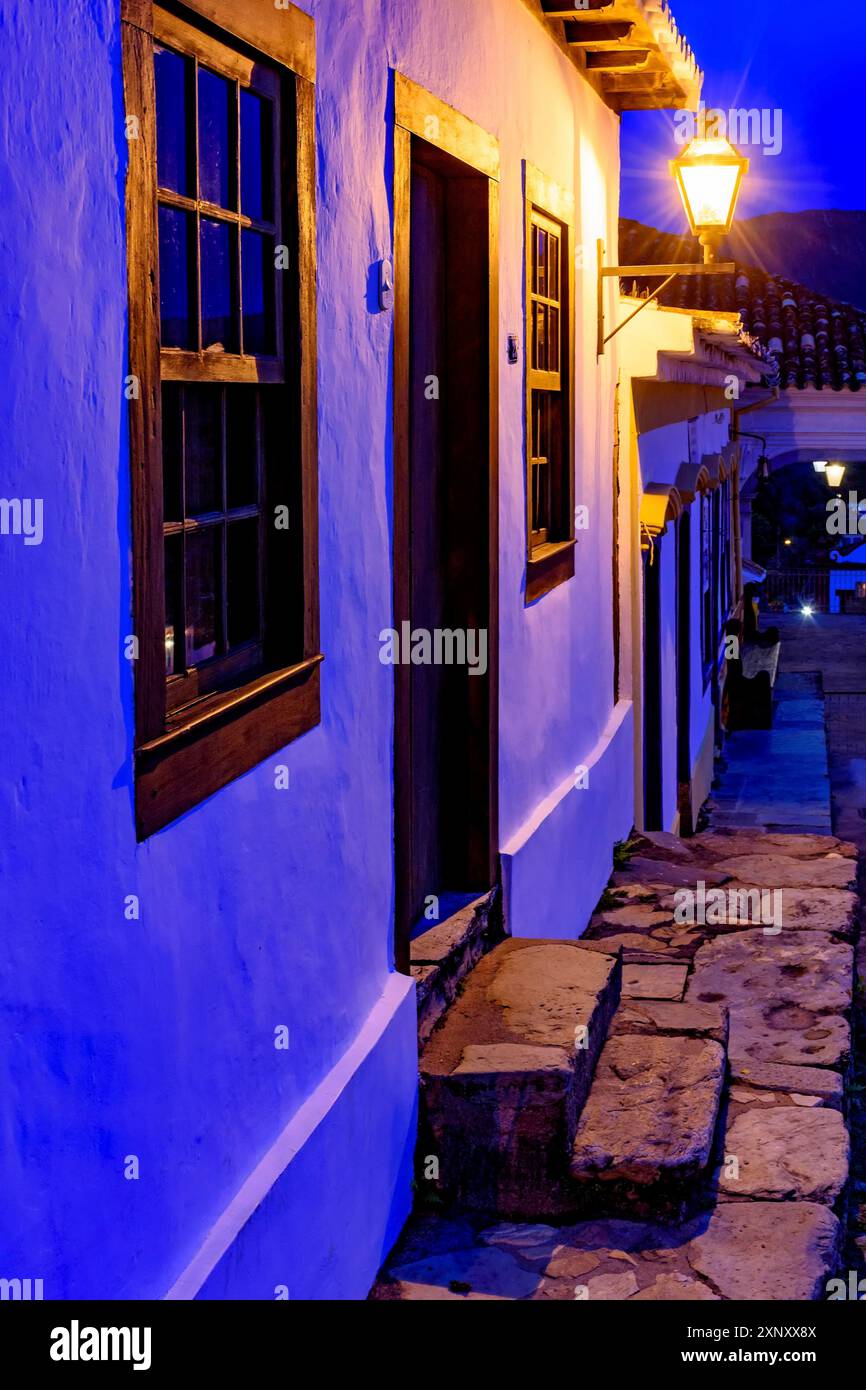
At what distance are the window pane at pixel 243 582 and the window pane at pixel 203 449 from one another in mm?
136

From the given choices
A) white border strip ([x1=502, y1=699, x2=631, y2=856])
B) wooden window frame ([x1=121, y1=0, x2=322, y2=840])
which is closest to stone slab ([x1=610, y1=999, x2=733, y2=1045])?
white border strip ([x1=502, y1=699, x2=631, y2=856])

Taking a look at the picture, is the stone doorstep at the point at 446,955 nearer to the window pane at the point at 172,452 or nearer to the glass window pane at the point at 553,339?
the window pane at the point at 172,452

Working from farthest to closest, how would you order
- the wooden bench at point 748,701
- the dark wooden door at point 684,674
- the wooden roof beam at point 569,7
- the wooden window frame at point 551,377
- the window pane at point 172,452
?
the wooden bench at point 748,701
the dark wooden door at point 684,674
the wooden roof beam at point 569,7
the wooden window frame at point 551,377
the window pane at point 172,452

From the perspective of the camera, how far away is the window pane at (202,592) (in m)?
3.18

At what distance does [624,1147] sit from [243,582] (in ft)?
6.13

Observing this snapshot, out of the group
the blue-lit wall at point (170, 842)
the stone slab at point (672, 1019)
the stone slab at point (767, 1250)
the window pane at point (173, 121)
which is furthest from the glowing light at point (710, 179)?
the window pane at point (173, 121)

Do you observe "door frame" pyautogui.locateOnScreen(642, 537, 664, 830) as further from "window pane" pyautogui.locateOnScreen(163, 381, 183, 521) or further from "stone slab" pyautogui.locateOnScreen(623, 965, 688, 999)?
"window pane" pyautogui.locateOnScreen(163, 381, 183, 521)

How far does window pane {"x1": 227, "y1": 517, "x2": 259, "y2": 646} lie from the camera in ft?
11.2
